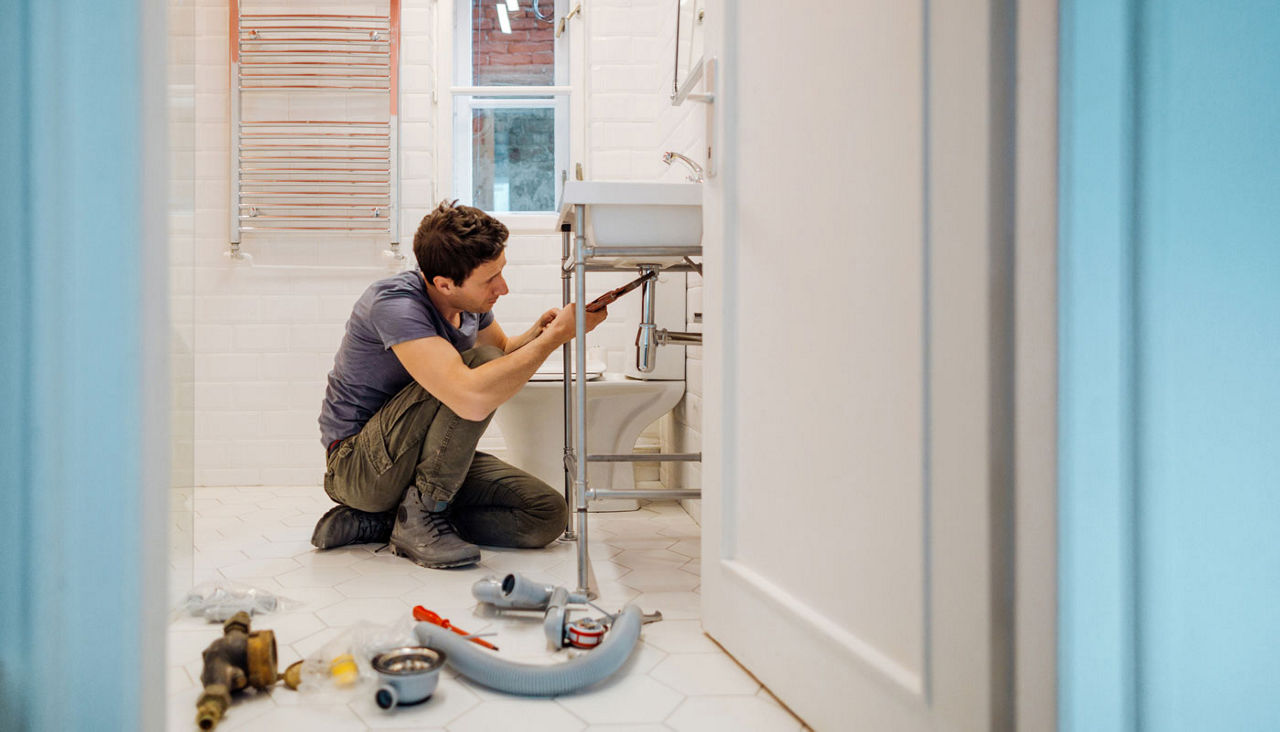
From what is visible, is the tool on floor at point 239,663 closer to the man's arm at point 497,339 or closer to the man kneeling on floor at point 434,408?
the man kneeling on floor at point 434,408

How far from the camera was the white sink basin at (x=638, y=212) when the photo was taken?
1.53 metres

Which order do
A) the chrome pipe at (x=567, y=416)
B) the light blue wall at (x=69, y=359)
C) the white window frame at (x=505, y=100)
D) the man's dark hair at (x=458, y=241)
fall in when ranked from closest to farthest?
the light blue wall at (x=69, y=359) → the man's dark hair at (x=458, y=241) → the chrome pipe at (x=567, y=416) → the white window frame at (x=505, y=100)

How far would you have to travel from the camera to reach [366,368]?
6.54 ft

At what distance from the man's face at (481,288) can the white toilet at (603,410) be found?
36 centimetres

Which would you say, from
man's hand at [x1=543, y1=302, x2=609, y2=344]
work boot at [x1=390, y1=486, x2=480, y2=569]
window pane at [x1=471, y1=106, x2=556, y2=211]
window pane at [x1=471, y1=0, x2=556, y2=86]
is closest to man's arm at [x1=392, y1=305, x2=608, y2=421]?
man's hand at [x1=543, y1=302, x2=609, y2=344]

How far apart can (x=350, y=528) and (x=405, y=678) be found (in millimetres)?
1062

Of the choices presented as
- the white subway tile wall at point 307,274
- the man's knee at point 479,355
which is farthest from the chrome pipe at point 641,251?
the white subway tile wall at point 307,274

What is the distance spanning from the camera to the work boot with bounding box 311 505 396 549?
6.75 feet

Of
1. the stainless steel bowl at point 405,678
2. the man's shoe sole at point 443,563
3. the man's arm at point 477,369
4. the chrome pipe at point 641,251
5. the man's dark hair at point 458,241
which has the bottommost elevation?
the man's shoe sole at point 443,563

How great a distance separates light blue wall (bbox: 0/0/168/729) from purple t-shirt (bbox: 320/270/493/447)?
4.25 ft

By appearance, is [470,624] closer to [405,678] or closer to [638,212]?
[405,678]

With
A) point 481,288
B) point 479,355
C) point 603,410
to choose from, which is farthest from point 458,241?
point 603,410

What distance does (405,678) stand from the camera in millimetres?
1104

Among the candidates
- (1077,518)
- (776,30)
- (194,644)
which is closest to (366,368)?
(194,644)
